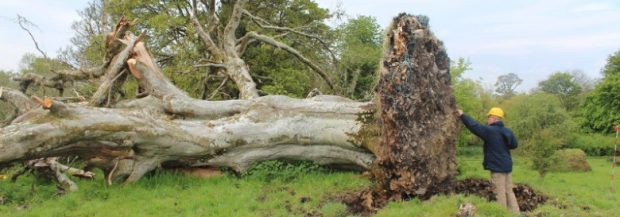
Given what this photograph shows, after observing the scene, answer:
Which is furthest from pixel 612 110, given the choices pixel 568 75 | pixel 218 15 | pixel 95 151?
pixel 95 151

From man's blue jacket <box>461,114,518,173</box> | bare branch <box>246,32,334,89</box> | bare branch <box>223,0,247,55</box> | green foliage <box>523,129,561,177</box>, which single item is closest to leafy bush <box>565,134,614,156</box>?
bare branch <box>246,32,334,89</box>

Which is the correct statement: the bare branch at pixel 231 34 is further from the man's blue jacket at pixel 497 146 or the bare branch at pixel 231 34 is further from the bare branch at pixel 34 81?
the man's blue jacket at pixel 497 146

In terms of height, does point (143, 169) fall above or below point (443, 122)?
below

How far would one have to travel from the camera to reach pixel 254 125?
10.5 m

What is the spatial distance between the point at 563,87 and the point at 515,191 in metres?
55.2

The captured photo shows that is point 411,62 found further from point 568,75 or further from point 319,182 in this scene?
point 568,75

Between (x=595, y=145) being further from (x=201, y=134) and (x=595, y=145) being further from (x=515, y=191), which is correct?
(x=201, y=134)

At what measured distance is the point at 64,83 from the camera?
12.5 metres

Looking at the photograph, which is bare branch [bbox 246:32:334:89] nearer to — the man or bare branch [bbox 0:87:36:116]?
bare branch [bbox 0:87:36:116]

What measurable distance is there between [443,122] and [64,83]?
28.2ft

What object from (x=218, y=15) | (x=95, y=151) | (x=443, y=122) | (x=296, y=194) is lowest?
(x=296, y=194)

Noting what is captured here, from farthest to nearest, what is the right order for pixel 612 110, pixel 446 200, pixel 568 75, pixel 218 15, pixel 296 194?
pixel 568 75 < pixel 612 110 < pixel 218 15 < pixel 296 194 < pixel 446 200

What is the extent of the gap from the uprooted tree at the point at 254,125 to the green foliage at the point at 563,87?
50.5 m

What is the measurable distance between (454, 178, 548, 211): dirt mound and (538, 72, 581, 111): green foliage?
50731mm
